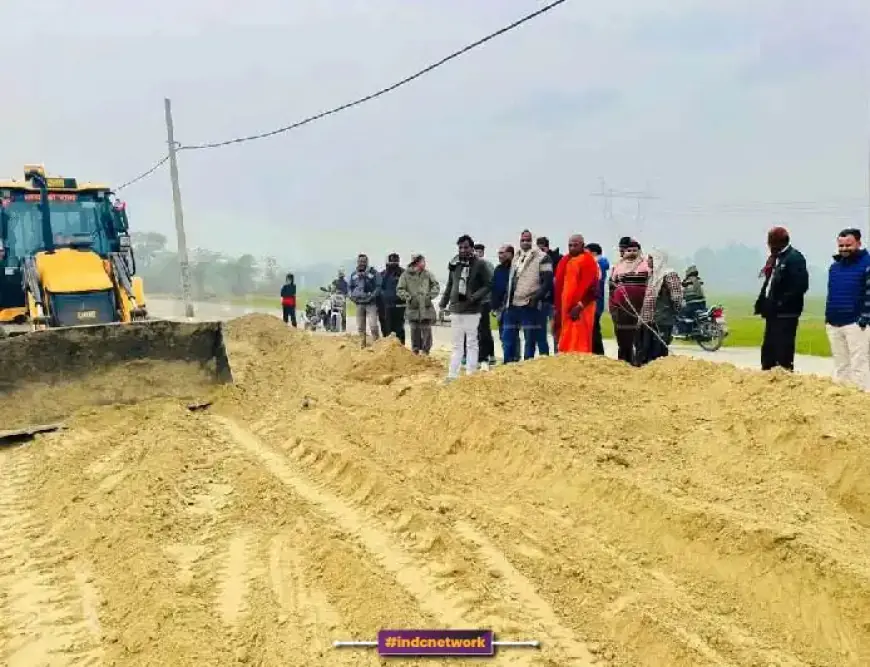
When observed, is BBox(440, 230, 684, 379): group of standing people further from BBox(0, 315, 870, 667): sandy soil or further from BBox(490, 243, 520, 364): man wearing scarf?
BBox(0, 315, 870, 667): sandy soil

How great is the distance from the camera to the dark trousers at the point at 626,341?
995 centimetres

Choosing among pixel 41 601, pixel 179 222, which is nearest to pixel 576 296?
pixel 41 601

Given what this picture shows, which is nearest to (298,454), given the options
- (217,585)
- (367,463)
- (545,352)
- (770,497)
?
(367,463)

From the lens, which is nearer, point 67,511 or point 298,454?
point 67,511

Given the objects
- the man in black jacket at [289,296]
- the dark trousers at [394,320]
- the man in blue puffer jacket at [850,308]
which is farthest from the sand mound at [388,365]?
the man in black jacket at [289,296]

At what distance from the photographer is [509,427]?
646cm

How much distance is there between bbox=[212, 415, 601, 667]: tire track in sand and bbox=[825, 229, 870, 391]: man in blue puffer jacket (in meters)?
5.23

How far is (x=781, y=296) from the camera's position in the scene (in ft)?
26.9

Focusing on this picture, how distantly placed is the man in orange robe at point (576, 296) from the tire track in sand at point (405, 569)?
458 cm

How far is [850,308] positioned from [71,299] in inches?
348

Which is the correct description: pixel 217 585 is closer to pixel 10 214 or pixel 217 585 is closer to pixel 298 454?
pixel 298 454

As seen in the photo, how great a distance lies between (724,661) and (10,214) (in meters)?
11.1

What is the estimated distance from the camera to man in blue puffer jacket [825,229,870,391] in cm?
782

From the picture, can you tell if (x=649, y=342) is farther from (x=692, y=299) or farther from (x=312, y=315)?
(x=312, y=315)
